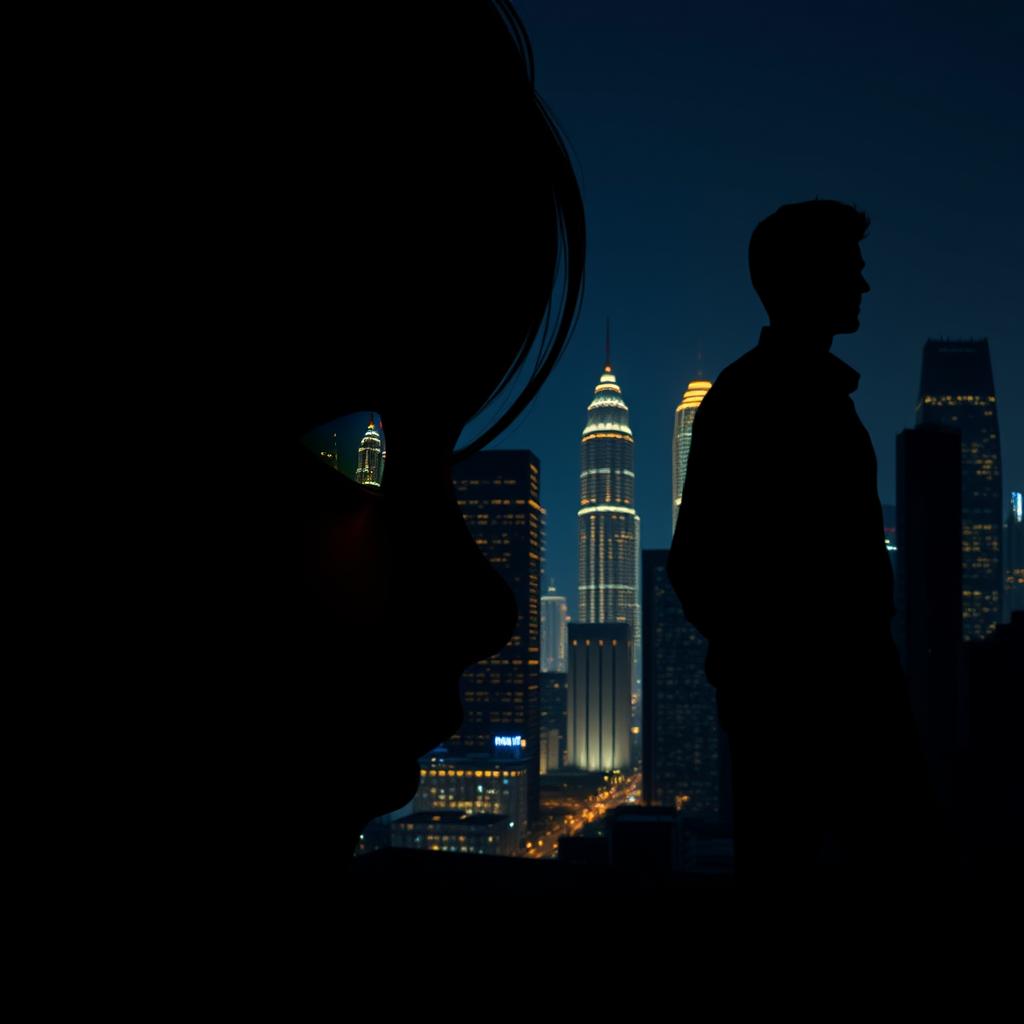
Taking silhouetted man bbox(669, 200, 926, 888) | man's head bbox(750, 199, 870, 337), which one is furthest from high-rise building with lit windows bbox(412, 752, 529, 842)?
man's head bbox(750, 199, 870, 337)

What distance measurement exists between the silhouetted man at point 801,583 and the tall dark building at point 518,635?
105 metres

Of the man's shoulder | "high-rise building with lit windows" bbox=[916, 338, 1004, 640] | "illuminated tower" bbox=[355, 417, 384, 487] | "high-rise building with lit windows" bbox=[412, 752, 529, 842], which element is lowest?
"high-rise building with lit windows" bbox=[412, 752, 529, 842]

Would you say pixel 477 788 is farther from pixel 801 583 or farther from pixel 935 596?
pixel 801 583

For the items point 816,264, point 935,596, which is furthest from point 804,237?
point 935,596

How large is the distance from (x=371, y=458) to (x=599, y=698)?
166 meters

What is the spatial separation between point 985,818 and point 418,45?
5155cm

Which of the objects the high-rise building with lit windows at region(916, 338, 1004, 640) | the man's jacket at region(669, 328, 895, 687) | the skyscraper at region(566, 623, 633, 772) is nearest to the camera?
the man's jacket at region(669, 328, 895, 687)

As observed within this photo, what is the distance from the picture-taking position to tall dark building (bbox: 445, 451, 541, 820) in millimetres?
118562

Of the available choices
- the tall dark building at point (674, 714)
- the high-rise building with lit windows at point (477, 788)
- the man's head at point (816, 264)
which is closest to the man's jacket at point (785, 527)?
the man's head at point (816, 264)

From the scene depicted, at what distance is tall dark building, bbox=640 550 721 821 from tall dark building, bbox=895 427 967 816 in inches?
2946

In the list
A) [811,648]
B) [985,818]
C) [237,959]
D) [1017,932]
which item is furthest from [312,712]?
[985,818]

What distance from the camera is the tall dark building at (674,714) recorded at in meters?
128

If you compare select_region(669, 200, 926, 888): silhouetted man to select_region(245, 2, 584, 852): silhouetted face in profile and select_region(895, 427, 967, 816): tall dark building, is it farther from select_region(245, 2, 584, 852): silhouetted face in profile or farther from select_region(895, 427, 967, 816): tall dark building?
select_region(895, 427, 967, 816): tall dark building

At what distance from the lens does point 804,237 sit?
372 centimetres
